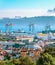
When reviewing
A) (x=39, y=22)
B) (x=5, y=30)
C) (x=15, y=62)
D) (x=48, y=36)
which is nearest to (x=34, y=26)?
(x=39, y=22)

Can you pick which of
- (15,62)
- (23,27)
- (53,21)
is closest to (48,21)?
(53,21)

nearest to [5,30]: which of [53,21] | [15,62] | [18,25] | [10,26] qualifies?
[10,26]

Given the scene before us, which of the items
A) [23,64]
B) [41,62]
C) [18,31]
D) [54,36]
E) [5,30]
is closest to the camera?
[41,62]

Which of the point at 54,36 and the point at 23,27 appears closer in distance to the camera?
the point at 54,36

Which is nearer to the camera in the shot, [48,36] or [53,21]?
[48,36]

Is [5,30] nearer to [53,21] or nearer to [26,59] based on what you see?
[53,21]

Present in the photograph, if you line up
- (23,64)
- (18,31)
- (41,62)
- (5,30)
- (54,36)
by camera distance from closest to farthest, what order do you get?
1. (41,62)
2. (23,64)
3. (54,36)
4. (5,30)
5. (18,31)

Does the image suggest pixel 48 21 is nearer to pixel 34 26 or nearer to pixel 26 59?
pixel 34 26
